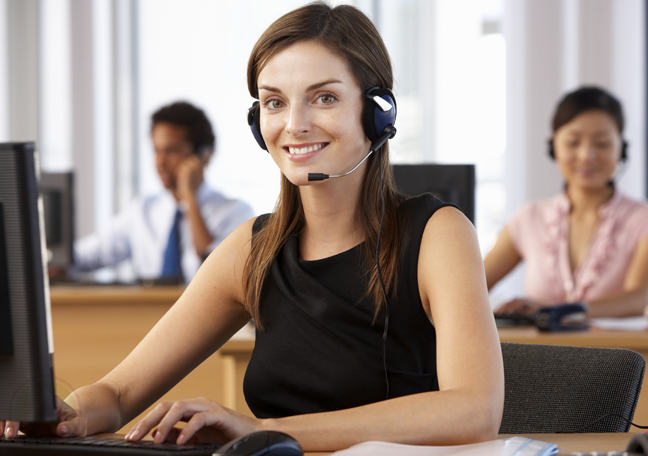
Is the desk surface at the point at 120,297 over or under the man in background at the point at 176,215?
under

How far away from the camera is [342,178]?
3.67ft

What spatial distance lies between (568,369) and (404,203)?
381mm

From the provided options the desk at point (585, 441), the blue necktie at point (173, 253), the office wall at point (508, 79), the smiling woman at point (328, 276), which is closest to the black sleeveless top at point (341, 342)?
the smiling woman at point (328, 276)

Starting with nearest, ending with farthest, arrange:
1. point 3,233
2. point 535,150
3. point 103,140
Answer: point 3,233 → point 535,150 → point 103,140

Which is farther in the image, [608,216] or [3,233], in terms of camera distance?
[608,216]

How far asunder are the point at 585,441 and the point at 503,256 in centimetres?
180

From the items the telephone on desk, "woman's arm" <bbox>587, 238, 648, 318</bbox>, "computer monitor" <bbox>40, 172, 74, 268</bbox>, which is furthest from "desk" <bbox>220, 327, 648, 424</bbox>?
"computer monitor" <bbox>40, 172, 74, 268</bbox>

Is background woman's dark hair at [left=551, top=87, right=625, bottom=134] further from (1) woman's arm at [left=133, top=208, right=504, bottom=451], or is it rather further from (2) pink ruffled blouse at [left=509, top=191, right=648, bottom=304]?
(1) woman's arm at [left=133, top=208, right=504, bottom=451]

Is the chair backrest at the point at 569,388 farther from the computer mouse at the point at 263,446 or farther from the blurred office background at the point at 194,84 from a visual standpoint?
the blurred office background at the point at 194,84

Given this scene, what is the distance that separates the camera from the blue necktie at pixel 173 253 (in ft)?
10.4

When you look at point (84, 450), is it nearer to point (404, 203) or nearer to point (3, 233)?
point (3, 233)

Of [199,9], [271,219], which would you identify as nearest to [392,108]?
[271,219]

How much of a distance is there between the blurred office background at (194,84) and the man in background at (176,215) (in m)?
1.07

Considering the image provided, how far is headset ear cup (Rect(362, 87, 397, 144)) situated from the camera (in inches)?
42.1
